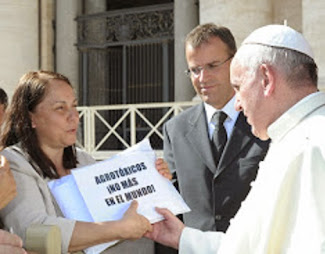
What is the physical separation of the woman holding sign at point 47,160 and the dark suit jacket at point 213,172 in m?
0.39

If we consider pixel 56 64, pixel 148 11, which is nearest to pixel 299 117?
pixel 148 11

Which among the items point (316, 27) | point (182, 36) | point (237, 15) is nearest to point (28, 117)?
point (316, 27)

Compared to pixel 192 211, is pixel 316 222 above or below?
above

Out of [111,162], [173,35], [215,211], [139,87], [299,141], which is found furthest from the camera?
[139,87]

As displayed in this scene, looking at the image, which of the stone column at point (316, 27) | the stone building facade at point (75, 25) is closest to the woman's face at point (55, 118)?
the stone building facade at point (75, 25)

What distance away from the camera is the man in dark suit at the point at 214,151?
2.72m

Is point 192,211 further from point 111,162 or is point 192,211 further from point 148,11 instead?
point 148,11

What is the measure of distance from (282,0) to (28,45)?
4.52m

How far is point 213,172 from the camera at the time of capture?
9.07 ft

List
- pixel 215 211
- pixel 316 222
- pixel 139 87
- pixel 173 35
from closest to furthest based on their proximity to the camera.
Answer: pixel 316 222
pixel 215 211
pixel 173 35
pixel 139 87

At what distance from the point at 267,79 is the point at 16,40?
946 cm

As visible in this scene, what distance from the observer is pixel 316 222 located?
61.2 inches

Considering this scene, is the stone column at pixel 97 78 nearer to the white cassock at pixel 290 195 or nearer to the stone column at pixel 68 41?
the stone column at pixel 68 41

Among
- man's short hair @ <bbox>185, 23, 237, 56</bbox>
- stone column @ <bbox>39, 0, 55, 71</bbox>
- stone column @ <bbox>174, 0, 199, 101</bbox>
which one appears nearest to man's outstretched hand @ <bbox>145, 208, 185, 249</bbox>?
man's short hair @ <bbox>185, 23, 237, 56</bbox>
